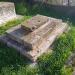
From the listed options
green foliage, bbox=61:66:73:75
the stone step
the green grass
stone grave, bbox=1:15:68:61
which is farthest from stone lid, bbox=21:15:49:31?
green foliage, bbox=61:66:73:75

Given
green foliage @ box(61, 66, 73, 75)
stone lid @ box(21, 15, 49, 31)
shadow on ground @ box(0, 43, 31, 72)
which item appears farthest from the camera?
stone lid @ box(21, 15, 49, 31)

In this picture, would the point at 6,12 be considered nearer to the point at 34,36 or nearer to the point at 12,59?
the point at 34,36

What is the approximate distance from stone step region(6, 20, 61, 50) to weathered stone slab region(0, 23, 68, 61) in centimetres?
12

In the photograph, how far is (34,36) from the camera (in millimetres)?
6648

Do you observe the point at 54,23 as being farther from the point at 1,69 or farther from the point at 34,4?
the point at 34,4

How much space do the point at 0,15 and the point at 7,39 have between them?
161cm

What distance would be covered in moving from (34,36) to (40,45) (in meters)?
0.36

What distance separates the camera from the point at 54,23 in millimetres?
7465

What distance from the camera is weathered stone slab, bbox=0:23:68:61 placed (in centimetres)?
637

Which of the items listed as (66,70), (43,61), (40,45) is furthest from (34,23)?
(66,70)

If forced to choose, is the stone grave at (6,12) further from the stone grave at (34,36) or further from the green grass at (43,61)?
the green grass at (43,61)

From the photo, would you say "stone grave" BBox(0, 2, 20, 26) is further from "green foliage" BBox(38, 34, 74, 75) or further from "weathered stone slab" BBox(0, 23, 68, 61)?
"green foliage" BBox(38, 34, 74, 75)

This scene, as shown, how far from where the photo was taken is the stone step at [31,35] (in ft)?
21.1

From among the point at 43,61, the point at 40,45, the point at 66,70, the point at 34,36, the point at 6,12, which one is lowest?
the point at 66,70
